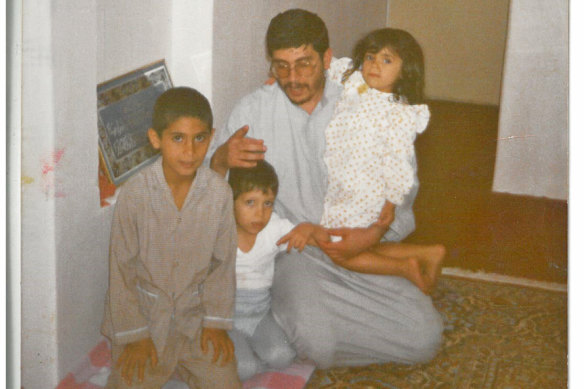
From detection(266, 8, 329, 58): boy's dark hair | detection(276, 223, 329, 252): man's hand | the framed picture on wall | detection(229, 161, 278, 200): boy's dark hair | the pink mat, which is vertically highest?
detection(266, 8, 329, 58): boy's dark hair

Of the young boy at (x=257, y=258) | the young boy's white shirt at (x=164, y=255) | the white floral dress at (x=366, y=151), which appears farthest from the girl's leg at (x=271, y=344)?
the white floral dress at (x=366, y=151)

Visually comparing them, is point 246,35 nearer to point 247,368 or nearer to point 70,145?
point 70,145

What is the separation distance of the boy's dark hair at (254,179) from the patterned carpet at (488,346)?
0.42 m

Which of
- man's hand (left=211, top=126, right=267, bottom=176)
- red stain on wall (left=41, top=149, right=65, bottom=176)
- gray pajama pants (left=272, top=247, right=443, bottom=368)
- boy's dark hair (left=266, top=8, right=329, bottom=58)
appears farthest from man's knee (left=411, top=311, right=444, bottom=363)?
red stain on wall (left=41, top=149, right=65, bottom=176)

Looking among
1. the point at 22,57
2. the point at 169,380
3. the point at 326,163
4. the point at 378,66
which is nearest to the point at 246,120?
the point at 326,163

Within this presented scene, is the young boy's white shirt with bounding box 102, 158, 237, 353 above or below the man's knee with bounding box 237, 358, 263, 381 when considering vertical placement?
above

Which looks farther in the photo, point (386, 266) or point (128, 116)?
point (386, 266)

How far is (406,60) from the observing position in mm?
1474

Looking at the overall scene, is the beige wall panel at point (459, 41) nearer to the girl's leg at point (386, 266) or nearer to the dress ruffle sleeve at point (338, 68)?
the dress ruffle sleeve at point (338, 68)

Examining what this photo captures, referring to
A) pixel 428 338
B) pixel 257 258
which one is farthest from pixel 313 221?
pixel 428 338

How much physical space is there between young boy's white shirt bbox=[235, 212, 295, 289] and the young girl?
0.32 feet

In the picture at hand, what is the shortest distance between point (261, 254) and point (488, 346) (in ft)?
1.68

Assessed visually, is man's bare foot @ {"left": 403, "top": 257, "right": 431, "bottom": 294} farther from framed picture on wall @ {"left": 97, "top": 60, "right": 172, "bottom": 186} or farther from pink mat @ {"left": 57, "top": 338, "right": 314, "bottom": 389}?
framed picture on wall @ {"left": 97, "top": 60, "right": 172, "bottom": 186}

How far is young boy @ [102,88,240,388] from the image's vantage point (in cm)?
148
